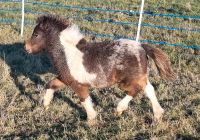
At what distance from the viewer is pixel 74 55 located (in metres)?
→ 6.88

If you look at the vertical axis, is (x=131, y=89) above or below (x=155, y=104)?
above

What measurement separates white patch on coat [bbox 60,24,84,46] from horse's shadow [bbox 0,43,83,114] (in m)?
1.53

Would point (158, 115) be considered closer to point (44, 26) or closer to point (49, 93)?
point (49, 93)

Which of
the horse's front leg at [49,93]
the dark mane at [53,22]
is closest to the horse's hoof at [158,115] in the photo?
the horse's front leg at [49,93]

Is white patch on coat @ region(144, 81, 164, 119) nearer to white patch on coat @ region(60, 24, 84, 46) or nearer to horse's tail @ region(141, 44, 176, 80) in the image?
horse's tail @ region(141, 44, 176, 80)

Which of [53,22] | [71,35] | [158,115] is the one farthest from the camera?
[53,22]

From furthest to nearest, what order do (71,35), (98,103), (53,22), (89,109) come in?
(98,103), (53,22), (71,35), (89,109)

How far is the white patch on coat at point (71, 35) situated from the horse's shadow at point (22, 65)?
1.53 meters

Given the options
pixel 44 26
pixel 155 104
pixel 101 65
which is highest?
pixel 44 26

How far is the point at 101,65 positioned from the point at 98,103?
1.01 meters

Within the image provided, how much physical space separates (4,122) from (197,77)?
421 cm

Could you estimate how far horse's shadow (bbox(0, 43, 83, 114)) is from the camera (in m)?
8.73

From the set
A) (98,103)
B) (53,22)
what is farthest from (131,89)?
(53,22)

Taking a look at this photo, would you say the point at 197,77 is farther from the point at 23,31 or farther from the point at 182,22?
the point at 23,31
